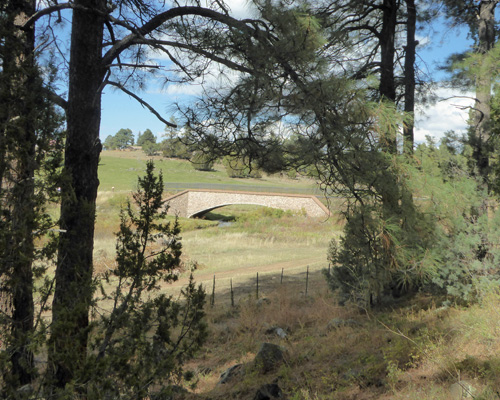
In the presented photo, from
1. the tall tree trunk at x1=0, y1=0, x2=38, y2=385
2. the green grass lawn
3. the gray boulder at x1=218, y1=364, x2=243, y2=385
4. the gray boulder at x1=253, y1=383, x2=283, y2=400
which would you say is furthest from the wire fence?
the green grass lawn

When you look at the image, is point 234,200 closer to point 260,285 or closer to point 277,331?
point 260,285

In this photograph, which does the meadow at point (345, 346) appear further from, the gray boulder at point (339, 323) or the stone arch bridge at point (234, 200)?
the stone arch bridge at point (234, 200)

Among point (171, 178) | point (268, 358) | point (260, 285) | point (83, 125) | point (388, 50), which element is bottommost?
point (260, 285)

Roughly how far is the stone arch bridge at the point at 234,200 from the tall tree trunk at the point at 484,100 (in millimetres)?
24774

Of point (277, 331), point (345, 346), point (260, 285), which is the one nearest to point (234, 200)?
point (260, 285)

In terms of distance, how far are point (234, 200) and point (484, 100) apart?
26.1 m

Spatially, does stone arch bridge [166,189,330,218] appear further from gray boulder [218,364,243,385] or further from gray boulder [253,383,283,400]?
gray boulder [253,383,283,400]

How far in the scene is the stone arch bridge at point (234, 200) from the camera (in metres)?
35.9

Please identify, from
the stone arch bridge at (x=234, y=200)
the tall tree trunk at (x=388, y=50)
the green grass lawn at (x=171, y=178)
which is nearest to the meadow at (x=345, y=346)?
the tall tree trunk at (x=388, y=50)

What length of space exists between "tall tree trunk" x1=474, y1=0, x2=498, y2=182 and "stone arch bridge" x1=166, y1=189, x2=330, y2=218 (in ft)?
81.3

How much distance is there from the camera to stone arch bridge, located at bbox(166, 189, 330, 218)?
3588 centimetres

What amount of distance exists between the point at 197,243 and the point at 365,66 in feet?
56.1

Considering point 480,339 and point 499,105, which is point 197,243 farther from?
point 480,339

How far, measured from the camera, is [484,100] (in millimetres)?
10562
